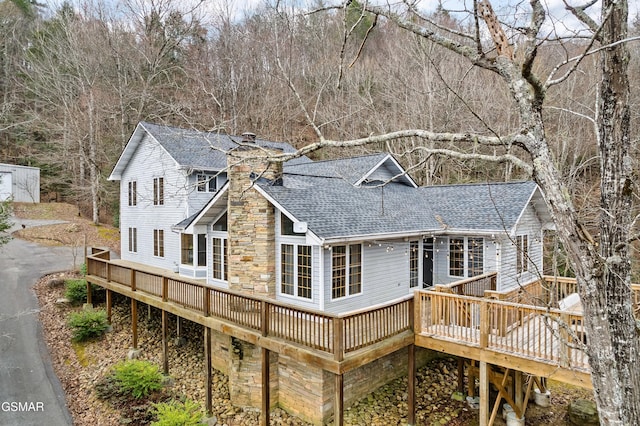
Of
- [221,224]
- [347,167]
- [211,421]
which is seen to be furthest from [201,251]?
[211,421]

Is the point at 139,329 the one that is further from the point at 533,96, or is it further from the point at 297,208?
the point at 533,96

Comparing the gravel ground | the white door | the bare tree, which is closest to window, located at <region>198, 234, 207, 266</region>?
the gravel ground

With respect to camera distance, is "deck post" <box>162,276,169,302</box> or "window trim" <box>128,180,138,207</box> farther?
"window trim" <box>128,180,138,207</box>

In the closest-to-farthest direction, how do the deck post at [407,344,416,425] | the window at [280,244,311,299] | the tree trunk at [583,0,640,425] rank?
the tree trunk at [583,0,640,425]
the deck post at [407,344,416,425]
the window at [280,244,311,299]

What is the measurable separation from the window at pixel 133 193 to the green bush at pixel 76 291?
4530 mm

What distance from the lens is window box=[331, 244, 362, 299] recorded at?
31.1 ft

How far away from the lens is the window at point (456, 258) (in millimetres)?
12695

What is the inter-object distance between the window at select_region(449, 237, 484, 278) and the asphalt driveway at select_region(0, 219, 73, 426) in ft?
37.6

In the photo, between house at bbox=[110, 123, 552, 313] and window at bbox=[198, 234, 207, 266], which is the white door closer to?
house at bbox=[110, 123, 552, 313]

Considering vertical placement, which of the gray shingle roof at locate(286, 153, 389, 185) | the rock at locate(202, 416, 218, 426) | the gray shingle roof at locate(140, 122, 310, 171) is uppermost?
the gray shingle roof at locate(140, 122, 310, 171)

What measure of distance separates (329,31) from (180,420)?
60.4 feet

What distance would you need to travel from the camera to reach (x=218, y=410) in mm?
9633

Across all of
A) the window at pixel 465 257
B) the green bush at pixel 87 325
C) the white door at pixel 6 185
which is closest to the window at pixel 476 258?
the window at pixel 465 257

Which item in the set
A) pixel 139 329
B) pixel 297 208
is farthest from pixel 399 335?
pixel 139 329
